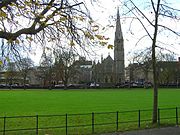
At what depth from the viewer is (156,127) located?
2042 centimetres

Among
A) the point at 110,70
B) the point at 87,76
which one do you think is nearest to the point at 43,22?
the point at 87,76

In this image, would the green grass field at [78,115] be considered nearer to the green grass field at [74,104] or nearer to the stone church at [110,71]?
the green grass field at [74,104]

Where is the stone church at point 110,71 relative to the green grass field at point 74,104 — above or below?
above

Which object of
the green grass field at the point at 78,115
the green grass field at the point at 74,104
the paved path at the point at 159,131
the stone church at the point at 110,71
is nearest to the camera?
the paved path at the point at 159,131

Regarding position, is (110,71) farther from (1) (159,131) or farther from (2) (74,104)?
(1) (159,131)

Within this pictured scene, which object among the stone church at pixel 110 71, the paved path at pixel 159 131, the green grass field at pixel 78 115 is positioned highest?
the stone church at pixel 110 71

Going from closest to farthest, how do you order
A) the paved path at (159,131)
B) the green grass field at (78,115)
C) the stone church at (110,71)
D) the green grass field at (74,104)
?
the paved path at (159,131)
the green grass field at (78,115)
the green grass field at (74,104)
the stone church at (110,71)

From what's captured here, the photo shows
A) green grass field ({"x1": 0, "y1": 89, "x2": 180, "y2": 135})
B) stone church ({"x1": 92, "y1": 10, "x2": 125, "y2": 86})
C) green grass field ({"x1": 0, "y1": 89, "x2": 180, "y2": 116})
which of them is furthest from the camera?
stone church ({"x1": 92, "y1": 10, "x2": 125, "y2": 86})

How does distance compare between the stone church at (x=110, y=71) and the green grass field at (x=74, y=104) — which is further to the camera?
the stone church at (x=110, y=71)

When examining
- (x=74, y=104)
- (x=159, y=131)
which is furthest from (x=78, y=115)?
(x=74, y=104)

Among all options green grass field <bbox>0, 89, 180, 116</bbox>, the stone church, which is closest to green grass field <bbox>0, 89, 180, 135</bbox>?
green grass field <bbox>0, 89, 180, 116</bbox>

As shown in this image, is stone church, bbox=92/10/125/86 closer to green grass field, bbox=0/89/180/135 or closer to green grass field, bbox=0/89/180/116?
green grass field, bbox=0/89/180/116

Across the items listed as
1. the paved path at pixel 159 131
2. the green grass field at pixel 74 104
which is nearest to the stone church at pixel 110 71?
the green grass field at pixel 74 104

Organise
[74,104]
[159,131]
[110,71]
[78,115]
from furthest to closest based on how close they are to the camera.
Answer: [110,71] → [74,104] → [78,115] → [159,131]
